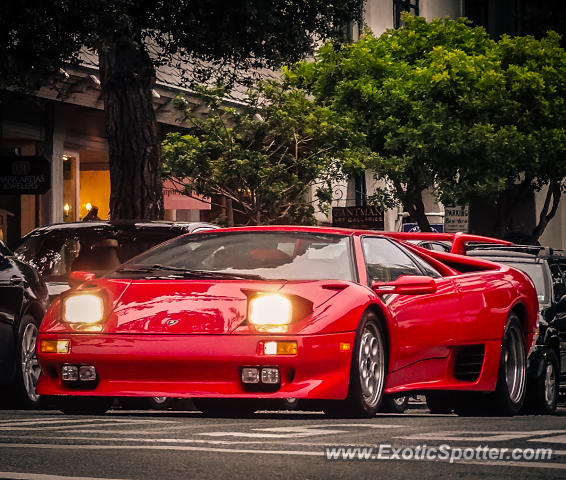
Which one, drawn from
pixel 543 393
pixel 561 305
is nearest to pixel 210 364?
pixel 543 393

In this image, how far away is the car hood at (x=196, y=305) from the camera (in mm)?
8656

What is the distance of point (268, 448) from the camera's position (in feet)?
23.6

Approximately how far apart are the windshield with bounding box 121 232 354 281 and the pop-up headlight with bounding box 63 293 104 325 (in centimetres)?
50

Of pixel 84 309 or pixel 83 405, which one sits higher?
pixel 84 309

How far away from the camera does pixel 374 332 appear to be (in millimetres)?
9203

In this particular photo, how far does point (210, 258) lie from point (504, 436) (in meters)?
2.55

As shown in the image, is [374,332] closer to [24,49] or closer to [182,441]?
[182,441]

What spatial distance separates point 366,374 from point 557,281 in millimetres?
7132

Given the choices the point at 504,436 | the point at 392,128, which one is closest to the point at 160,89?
the point at 392,128

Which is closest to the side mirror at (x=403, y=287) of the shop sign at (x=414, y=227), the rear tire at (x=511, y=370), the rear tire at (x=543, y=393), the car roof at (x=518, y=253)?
the rear tire at (x=511, y=370)

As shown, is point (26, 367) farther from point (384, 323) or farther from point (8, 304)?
point (384, 323)

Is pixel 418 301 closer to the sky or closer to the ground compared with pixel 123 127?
closer to the ground

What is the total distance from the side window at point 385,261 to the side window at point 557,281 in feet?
17.6

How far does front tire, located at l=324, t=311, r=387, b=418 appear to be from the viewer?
880cm
